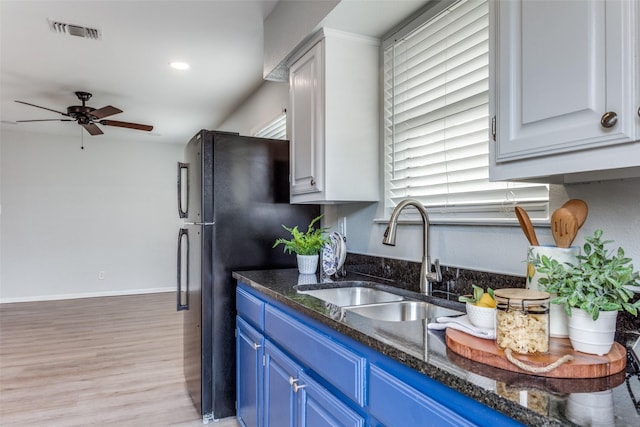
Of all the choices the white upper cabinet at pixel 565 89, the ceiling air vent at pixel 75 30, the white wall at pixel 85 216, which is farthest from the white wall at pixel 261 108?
the white upper cabinet at pixel 565 89

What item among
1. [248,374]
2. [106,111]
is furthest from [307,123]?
[106,111]

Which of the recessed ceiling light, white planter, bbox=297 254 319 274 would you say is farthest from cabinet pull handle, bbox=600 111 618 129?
the recessed ceiling light

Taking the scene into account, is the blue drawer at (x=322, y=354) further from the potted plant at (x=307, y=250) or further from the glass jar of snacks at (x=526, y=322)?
the potted plant at (x=307, y=250)

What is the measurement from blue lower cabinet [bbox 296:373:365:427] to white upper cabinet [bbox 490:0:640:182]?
31.8 inches

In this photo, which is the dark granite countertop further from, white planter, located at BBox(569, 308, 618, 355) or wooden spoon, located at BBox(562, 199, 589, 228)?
wooden spoon, located at BBox(562, 199, 589, 228)

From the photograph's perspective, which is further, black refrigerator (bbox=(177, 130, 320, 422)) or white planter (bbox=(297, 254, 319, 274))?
black refrigerator (bbox=(177, 130, 320, 422))

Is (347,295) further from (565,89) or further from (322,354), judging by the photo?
(565,89)

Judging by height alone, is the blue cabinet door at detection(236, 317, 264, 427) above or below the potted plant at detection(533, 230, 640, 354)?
below

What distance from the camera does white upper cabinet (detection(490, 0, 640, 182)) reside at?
836 millimetres

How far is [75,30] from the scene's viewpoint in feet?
9.70

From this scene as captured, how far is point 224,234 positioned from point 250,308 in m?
0.57

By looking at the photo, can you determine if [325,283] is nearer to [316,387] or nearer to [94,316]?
[316,387]

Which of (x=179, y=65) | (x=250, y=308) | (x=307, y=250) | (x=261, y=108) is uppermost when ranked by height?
(x=179, y=65)

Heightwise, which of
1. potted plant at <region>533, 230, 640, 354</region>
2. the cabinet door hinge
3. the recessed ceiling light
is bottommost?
potted plant at <region>533, 230, 640, 354</region>
